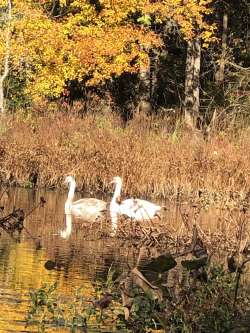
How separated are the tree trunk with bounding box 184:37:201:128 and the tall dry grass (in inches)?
245

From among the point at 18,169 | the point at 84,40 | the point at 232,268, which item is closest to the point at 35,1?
the point at 84,40

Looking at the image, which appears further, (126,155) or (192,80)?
(192,80)

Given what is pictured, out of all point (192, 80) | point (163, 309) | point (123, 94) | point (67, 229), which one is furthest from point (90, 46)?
point (163, 309)

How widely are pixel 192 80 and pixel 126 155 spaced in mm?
9286

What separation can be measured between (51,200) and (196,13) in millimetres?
8628

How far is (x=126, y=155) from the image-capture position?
24906 millimetres

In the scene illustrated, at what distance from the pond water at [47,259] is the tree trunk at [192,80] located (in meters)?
13.2

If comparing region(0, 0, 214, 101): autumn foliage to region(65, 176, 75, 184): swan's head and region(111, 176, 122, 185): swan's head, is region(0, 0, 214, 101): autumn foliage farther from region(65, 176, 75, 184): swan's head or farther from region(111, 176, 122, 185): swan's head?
region(111, 176, 122, 185): swan's head

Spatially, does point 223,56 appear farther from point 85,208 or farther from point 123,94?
point 85,208

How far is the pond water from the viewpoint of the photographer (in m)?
10.8

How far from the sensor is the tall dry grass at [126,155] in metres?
24.3

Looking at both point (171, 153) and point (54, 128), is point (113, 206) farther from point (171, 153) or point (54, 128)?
point (54, 128)

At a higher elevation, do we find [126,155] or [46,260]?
[126,155]

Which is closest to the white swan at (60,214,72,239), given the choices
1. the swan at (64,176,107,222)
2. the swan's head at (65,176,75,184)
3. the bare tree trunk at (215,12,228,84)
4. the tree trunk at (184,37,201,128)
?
the swan at (64,176,107,222)
